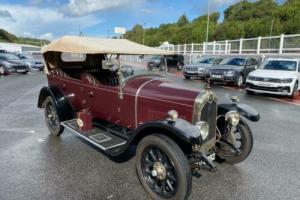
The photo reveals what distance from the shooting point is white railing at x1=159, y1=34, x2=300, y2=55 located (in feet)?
53.7

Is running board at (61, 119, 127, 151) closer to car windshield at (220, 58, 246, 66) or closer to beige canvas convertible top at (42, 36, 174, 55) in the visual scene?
beige canvas convertible top at (42, 36, 174, 55)

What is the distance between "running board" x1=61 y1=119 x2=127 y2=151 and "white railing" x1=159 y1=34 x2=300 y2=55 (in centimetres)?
1525

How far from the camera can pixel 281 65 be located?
37.6ft

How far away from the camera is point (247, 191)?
346cm

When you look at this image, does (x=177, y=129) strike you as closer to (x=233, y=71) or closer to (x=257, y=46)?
(x=233, y=71)

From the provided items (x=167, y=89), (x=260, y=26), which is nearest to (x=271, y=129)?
(x=167, y=89)

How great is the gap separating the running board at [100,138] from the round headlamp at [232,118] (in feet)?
5.31

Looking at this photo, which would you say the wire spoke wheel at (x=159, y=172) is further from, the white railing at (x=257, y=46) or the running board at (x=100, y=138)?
the white railing at (x=257, y=46)

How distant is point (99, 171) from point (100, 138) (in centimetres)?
55

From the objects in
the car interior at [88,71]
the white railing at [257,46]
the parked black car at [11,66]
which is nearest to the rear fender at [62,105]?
the car interior at [88,71]

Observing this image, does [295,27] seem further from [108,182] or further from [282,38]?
[108,182]

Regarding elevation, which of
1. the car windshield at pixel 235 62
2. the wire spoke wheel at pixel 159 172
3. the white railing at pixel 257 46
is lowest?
the wire spoke wheel at pixel 159 172

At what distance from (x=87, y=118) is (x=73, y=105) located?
915mm

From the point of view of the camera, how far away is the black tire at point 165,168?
9.70ft
